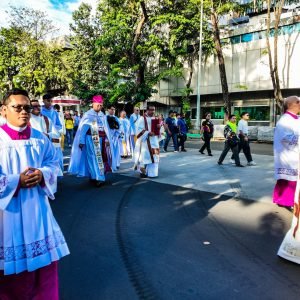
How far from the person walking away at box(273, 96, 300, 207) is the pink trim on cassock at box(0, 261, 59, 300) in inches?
170

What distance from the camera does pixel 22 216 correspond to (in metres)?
2.50

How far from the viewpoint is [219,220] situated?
18.1 ft

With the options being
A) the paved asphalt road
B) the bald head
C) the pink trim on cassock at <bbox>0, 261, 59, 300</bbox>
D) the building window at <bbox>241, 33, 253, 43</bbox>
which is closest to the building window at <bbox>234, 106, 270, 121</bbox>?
the building window at <bbox>241, 33, 253, 43</bbox>

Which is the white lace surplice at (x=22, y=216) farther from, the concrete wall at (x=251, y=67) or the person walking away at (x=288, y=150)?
the concrete wall at (x=251, y=67)

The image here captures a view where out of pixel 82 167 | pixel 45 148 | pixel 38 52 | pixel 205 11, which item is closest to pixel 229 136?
pixel 82 167

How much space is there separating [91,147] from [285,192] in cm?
423

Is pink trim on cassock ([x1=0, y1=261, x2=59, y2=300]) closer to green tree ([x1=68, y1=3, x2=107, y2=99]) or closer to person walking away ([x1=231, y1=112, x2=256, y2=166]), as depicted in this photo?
person walking away ([x1=231, y1=112, x2=256, y2=166])

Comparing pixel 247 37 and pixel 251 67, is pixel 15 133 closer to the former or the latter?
pixel 251 67

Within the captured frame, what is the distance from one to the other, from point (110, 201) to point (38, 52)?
24063mm

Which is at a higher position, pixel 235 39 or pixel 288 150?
pixel 235 39

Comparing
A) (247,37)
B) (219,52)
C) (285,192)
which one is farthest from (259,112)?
(285,192)

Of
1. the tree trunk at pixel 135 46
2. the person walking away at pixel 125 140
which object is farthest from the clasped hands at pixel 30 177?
the tree trunk at pixel 135 46

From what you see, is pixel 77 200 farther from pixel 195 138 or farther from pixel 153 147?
pixel 195 138

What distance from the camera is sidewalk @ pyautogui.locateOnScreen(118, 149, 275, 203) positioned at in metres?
7.57
